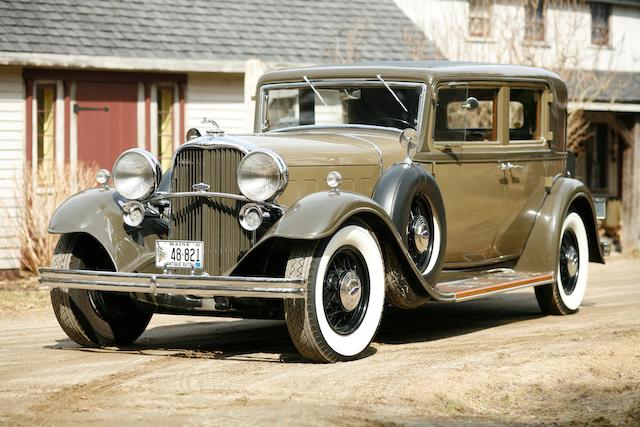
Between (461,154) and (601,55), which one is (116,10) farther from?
(601,55)

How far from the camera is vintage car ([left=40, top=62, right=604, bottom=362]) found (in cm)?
693

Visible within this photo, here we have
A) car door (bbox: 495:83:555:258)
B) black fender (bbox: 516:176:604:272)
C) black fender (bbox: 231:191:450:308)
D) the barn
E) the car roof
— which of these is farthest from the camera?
the barn

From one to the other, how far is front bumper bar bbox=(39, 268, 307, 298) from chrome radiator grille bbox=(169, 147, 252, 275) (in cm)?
39

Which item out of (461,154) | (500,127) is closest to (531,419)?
(461,154)

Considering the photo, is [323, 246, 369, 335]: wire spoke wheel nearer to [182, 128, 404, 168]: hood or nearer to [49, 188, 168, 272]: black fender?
[182, 128, 404, 168]: hood

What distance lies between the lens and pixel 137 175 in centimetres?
751

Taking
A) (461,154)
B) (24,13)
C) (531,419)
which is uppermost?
(24,13)

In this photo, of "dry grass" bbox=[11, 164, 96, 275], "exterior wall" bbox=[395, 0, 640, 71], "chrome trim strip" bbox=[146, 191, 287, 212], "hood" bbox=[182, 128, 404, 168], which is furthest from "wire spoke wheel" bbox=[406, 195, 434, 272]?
"exterior wall" bbox=[395, 0, 640, 71]

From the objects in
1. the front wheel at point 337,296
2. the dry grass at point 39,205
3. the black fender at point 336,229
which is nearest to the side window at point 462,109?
the black fender at point 336,229

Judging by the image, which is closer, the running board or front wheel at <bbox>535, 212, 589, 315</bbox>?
the running board

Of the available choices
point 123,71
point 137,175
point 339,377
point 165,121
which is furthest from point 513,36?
point 339,377

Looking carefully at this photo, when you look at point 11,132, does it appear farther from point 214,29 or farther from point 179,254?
point 179,254

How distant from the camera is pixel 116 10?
15.1 metres

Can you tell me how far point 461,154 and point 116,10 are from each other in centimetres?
772
